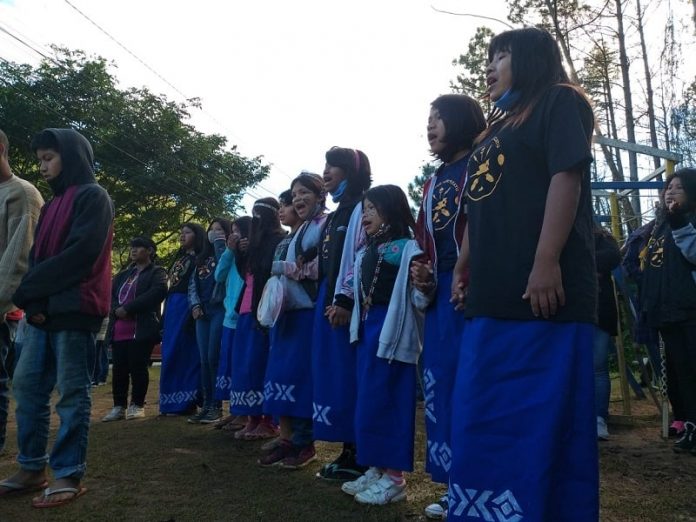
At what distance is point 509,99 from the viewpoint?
224 cm

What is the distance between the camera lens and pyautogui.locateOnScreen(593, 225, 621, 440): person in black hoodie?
5094mm

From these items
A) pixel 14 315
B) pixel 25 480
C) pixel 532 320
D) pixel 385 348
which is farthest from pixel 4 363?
pixel 532 320

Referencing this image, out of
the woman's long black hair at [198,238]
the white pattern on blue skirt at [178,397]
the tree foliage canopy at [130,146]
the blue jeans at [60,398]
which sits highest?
the tree foliage canopy at [130,146]

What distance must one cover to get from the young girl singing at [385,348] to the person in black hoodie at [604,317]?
7.89 feet

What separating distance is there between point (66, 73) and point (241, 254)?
15870 millimetres

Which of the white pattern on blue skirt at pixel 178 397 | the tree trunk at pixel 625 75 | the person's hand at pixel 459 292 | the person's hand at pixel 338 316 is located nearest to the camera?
the person's hand at pixel 459 292

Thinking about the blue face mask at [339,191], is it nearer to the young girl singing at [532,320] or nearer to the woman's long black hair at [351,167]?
the woman's long black hair at [351,167]

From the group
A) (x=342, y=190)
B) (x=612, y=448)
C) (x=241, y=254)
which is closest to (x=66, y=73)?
(x=241, y=254)

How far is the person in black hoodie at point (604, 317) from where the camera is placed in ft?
16.7

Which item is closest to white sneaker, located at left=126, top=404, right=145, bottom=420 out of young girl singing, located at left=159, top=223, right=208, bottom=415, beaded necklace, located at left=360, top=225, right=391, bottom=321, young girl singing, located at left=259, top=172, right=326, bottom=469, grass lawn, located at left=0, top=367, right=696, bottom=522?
young girl singing, located at left=159, top=223, right=208, bottom=415

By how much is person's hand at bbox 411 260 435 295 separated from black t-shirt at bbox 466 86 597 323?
2.07 ft

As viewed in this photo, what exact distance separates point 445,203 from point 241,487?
1862mm

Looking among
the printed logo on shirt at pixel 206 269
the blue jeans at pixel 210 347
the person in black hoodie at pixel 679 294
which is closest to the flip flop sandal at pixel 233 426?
the blue jeans at pixel 210 347

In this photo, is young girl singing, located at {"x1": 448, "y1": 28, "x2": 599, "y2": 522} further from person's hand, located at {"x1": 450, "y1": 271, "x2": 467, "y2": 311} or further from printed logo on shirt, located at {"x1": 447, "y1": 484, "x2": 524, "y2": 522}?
person's hand, located at {"x1": 450, "y1": 271, "x2": 467, "y2": 311}
